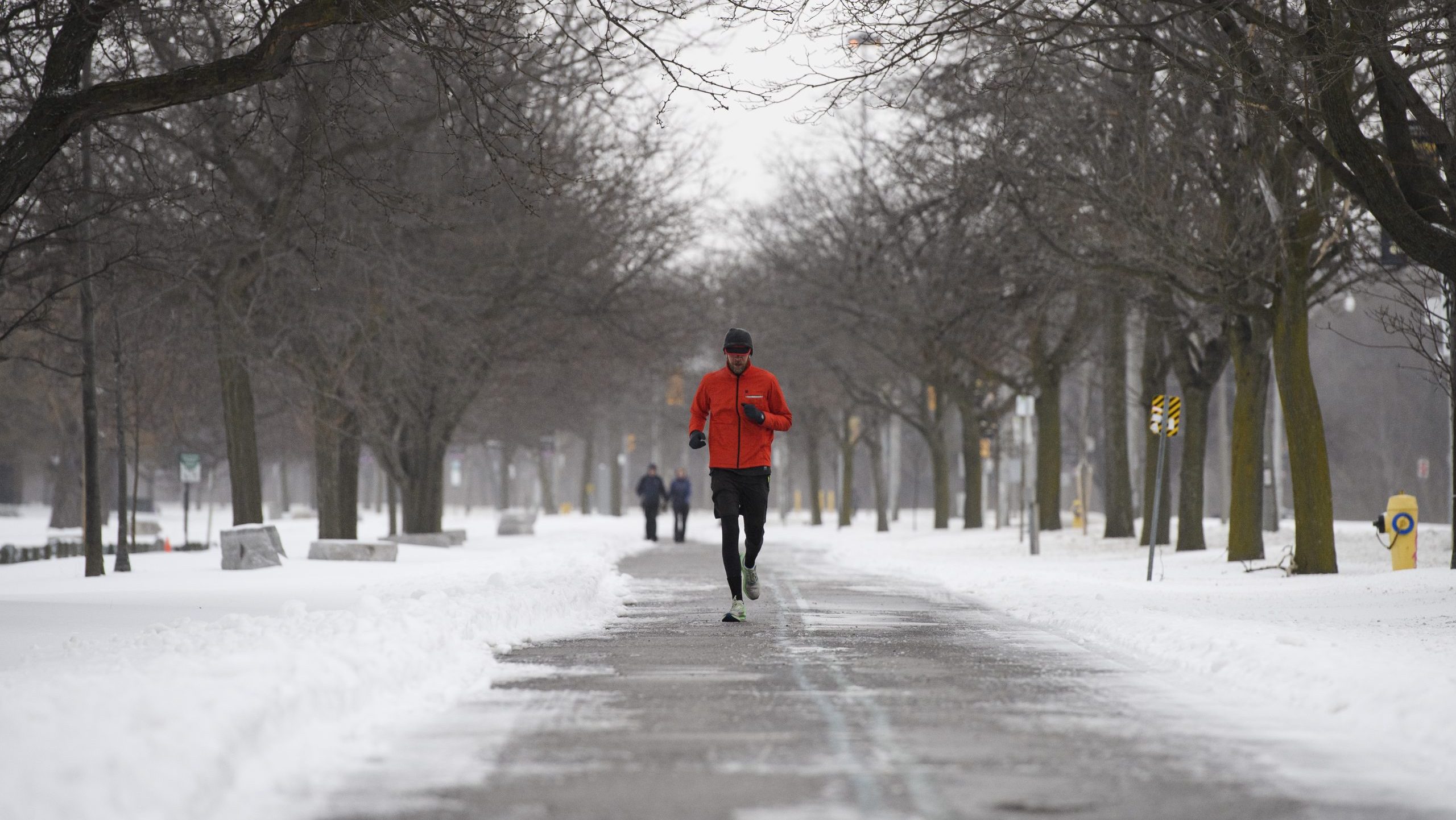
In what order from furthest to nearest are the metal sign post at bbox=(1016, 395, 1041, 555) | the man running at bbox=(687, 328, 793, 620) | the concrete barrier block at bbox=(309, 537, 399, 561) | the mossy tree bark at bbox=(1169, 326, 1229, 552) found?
the metal sign post at bbox=(1016, 395, 1041, 555) < the mossy tree bark at bbox=(1169, 326, 1229, 552) < the concrete barrier block at bbox=(309, 537, 399, 561) < the man running at bbox=(687, 328, 793, 620)

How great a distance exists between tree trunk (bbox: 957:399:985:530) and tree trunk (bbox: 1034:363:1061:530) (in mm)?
6242

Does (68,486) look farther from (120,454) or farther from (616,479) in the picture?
(120,454)

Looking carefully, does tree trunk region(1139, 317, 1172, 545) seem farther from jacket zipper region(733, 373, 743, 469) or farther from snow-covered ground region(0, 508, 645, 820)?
jacket zipper region(733, 373, 743, 469)

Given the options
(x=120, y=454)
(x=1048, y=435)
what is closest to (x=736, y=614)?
(x=120, y=454)

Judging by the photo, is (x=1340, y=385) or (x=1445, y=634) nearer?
(x=1445, y=634)

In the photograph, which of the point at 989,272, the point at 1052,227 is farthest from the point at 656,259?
the point at 1052,227

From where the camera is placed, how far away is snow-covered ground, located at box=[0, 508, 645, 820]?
579 cm

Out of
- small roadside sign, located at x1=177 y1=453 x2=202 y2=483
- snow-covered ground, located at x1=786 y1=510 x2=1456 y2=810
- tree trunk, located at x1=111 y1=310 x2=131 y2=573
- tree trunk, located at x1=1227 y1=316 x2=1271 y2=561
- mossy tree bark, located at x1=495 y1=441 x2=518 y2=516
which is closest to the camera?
snow-covered ground, located at x1=786 y1=510 x2=1456 y2=810

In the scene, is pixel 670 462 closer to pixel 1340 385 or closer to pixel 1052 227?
pixel 1340 385

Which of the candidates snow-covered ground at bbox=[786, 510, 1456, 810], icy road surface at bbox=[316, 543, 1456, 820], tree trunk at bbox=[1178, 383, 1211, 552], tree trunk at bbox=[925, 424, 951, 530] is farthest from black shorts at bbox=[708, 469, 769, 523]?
tree trunk at bbox=[925, 424, 951, 530]

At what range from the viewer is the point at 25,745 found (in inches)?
236

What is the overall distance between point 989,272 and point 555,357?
8.89 metres

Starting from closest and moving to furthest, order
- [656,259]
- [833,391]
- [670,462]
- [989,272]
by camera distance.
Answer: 1. [989,272]
2. [656,259]
3. [833,391]
4. [670,462]

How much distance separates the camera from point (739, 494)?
13.6 meters
